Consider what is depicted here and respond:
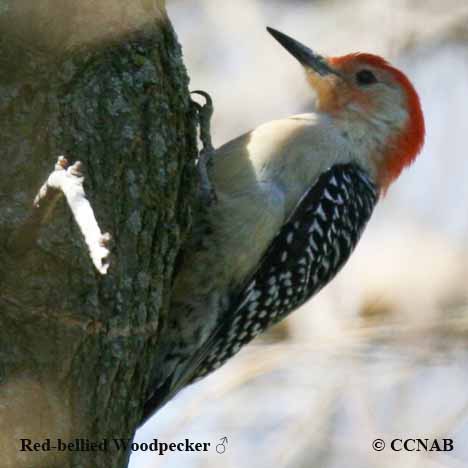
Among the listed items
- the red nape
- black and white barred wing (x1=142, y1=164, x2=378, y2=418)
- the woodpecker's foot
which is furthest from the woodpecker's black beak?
the woodpecker's foot

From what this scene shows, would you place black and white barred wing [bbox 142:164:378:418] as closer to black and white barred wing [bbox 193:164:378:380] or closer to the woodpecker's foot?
black and white barred wing [bbox 193:164:378:380]

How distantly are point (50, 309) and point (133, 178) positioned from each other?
1.91 feet

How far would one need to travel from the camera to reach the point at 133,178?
323cm

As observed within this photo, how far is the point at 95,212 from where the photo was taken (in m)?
3.08

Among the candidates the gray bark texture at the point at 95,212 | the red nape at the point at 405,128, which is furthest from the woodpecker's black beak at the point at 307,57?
the gray bark texture at the point at 95,212

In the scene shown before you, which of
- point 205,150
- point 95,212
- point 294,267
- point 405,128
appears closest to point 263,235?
point 294,267

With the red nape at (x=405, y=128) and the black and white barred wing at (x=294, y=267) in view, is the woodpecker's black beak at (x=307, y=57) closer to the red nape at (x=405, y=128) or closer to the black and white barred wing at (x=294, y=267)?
the red nape at (x=405, y=128)

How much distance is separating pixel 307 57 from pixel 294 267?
5.03 feet

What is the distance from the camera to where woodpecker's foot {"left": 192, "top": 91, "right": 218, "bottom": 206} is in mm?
4133

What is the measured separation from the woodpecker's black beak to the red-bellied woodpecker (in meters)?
0.49

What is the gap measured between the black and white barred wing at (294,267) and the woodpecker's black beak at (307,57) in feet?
2.78

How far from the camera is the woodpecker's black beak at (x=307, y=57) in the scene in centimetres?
519

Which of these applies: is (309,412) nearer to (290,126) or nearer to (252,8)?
(290,126)

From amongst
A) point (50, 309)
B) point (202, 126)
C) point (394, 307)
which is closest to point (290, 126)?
point (202, 126)
